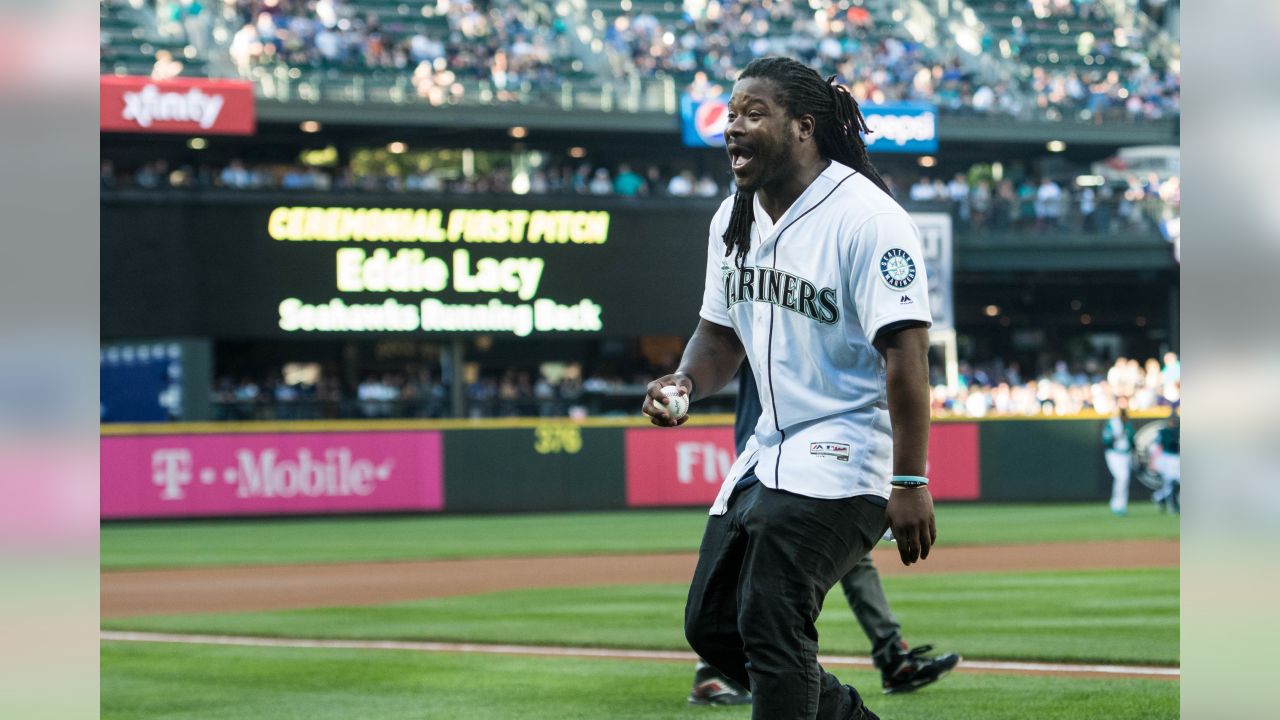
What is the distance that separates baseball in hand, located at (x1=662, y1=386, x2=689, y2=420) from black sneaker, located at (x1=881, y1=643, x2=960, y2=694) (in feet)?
10.7

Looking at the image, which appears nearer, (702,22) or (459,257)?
(459,257)

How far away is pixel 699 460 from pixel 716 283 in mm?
18858

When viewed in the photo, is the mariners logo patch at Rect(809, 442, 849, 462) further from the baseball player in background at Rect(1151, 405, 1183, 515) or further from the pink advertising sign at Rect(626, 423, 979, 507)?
the pink advertising sign at Rect(626, 423, 979, 507)

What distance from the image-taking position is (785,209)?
423cm

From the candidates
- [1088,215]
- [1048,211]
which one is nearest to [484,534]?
[1048,211]

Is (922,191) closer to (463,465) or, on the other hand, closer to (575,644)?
(463,465)

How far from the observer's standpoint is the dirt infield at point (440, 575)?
12547 mm

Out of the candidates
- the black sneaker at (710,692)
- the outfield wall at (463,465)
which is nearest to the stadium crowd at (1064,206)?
the outfield wall at (463,465)

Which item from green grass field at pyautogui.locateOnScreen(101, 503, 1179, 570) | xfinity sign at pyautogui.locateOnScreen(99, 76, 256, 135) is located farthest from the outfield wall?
xfinity sign at pyautogui.locateOnScreen(99, 76, 256, 135)

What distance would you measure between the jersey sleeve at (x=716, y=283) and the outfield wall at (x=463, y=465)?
57.2 ft

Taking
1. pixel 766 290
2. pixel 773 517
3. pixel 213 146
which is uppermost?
pixel 213 146
